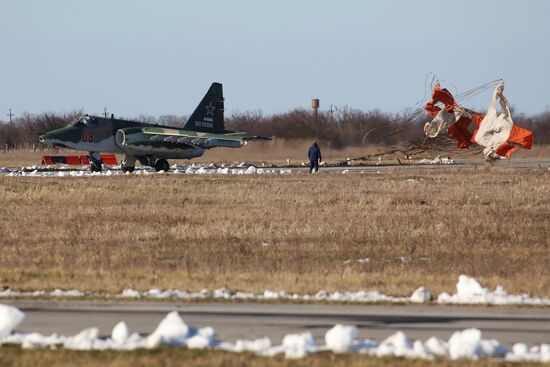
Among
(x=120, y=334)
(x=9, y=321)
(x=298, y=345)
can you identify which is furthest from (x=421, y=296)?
(x=9, y=321)

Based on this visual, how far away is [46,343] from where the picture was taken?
10.0 metres

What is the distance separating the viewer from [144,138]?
48531 mm

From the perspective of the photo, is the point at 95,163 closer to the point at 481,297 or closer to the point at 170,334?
the point at 481,297

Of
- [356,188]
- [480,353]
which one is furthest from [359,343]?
Result: [356,188]

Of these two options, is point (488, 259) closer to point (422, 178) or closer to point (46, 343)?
point (46, 343)

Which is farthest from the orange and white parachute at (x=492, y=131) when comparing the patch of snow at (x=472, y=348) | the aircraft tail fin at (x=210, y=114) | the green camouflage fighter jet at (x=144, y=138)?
the aircraft tail fin at (x=210, y=114)

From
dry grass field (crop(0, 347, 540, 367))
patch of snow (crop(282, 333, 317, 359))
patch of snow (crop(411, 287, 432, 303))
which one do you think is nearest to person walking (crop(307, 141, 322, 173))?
patch of snow (crop(411, 287, 432, 303))

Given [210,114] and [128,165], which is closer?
[128,165]

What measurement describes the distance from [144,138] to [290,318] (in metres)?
37.1

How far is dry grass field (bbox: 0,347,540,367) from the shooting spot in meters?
9.16

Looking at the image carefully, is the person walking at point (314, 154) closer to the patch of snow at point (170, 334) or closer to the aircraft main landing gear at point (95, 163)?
the aircraft main landing gear at point (95, 163)

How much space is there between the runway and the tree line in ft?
59.2

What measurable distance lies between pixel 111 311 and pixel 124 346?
294 cm

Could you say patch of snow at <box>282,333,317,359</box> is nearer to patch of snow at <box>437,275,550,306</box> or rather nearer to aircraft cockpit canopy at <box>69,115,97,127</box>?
patch of snow at <box>437,275,550,306</box>
